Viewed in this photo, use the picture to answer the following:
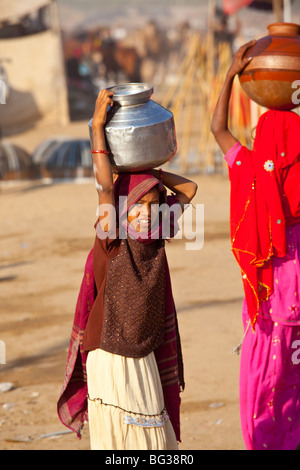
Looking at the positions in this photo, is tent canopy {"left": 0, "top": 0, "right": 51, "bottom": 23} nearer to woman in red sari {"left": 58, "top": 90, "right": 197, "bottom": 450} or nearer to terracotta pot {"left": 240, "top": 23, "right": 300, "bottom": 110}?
terracotta pot {"left": 240, "top": 23, "right": 300, "bottom": 110}

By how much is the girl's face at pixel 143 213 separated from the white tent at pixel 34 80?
1766cm

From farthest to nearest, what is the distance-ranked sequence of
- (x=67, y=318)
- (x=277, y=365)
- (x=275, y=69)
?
(x=67, y=318)
(x=277, y=365)
(x=275, y=69)

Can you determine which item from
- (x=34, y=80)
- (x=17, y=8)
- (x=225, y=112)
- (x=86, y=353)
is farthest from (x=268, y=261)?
(x=17, y=8)

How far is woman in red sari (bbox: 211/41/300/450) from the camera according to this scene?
337 centimetres

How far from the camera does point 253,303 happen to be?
11.3 ft

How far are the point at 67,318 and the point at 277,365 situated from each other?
9.26ft

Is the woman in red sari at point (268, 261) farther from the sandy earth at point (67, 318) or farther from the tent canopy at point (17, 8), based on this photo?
the tent canopy at point (17, 8)

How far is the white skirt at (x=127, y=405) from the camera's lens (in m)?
2.77

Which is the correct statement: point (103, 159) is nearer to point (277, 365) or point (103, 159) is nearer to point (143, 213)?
point (143, 213)

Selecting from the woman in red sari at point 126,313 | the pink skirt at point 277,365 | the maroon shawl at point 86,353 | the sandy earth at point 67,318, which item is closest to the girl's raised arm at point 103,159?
the woman in red sari at point 126,313

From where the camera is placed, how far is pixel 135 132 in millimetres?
2730

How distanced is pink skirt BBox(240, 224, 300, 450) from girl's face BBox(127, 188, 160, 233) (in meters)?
0.93
